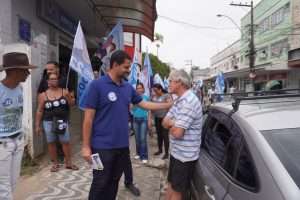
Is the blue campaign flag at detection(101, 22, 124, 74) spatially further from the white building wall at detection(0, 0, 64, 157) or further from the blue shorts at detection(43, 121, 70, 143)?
the blue shorts at detection(43, 121, 70, 143)

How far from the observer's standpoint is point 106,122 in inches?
142

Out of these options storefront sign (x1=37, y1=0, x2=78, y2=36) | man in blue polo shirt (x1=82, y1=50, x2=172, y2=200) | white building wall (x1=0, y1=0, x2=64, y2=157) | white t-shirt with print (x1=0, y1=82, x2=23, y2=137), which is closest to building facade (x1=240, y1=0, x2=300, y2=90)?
storefront sign (x1=37, y1=0, x2=78, y2=36)

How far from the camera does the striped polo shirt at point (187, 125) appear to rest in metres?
3.66

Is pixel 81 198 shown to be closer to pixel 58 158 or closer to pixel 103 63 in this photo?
pixel 58 158

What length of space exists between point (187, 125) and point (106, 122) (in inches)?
29.9

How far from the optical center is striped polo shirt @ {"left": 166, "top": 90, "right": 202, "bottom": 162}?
3.66m

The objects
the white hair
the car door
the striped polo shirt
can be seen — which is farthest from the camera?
the white hair

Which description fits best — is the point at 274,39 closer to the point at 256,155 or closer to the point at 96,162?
the point at 96,162

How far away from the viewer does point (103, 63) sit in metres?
7.07

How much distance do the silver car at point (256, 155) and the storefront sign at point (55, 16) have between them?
216 inches

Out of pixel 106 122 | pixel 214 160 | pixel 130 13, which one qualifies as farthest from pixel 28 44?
pixel 214 160

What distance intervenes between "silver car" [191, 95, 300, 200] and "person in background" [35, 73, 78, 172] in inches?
126

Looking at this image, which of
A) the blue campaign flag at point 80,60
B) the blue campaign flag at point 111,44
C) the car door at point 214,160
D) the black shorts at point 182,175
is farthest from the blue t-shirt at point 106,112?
the blue campaign flag at point 111,44

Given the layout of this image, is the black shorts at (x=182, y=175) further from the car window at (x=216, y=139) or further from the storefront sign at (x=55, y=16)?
the storefront sign at (x=55, y=16)
